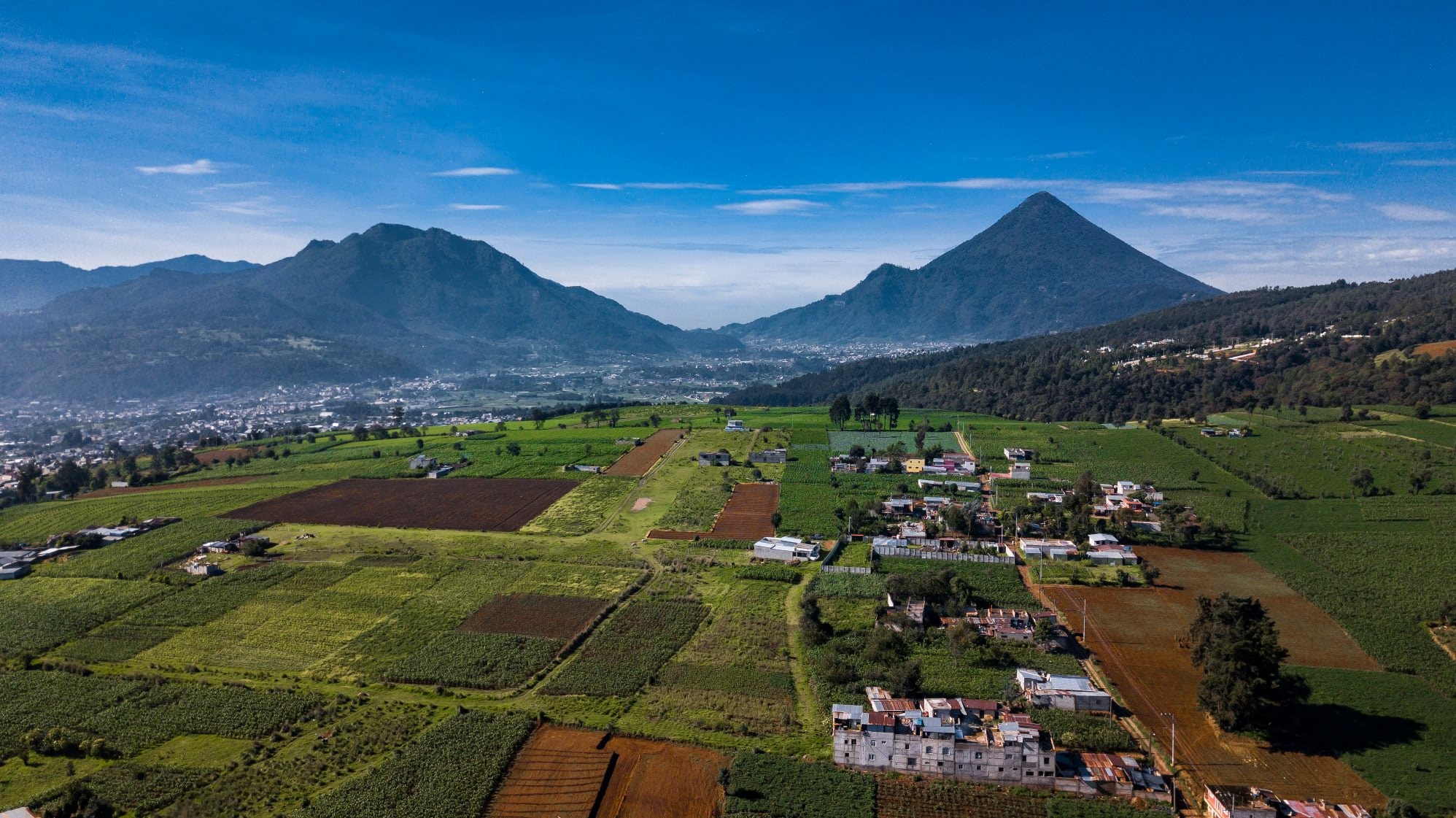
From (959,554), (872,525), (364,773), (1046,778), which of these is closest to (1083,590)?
(959,554)

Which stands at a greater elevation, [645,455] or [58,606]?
[645,455]

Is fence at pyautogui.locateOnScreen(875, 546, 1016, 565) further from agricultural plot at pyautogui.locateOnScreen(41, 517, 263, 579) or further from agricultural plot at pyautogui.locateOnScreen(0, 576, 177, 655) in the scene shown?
agricultural plot at pyautogui.locateOnScreen(41, 517, 263, 579)

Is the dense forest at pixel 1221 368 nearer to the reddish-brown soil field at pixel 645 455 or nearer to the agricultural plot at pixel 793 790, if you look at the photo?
the reddish-brown soil field at pixel 645 455

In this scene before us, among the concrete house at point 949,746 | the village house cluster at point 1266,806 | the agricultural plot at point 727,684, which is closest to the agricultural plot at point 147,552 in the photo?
the agricultural plot at point 727,684

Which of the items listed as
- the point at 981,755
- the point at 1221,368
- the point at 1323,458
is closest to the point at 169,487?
the point at 981,755

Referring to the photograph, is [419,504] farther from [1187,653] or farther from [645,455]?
[1187,653]

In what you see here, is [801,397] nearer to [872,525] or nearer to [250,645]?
[872,525]
